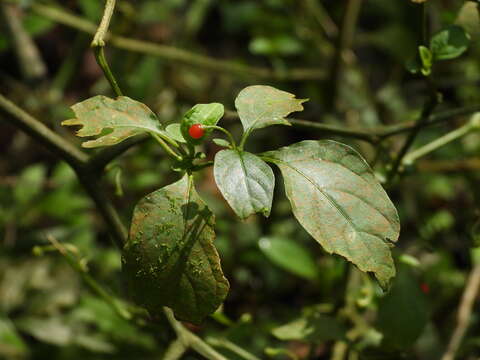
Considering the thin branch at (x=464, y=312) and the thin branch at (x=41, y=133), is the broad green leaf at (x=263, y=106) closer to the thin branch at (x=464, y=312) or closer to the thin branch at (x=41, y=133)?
the thin branch at (x=41, y=133)

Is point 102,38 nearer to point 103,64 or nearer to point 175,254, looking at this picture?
→ point 103,64

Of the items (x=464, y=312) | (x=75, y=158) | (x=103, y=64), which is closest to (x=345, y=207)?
(x=103, y=64)

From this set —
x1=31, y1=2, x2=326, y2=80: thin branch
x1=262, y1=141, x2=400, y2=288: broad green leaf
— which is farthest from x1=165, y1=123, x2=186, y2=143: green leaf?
x1=31, y1=2, x2=326, y2=80: thin branch

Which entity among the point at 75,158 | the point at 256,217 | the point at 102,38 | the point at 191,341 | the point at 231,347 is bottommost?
the point at 256,217

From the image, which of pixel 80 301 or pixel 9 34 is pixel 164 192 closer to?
pixel 80 301

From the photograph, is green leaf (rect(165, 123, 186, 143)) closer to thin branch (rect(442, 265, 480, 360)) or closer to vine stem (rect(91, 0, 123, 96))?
vine stem (rect(91, 0, 123, 96))
